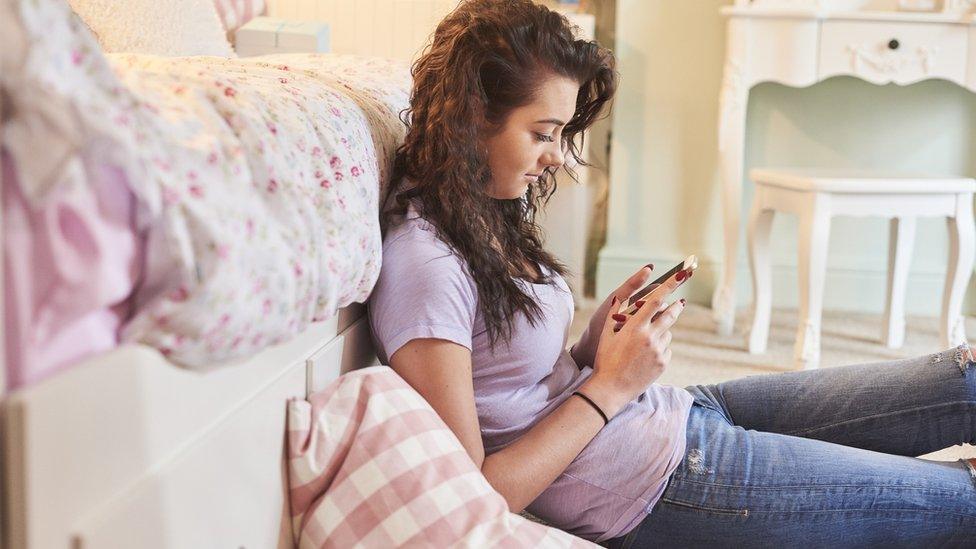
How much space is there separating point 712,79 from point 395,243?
2.10 metres

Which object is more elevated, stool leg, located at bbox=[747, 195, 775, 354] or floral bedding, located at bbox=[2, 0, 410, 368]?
floral bedding, located at bbox=[2, 0, 410, 368]

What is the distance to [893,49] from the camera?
8.54 ft

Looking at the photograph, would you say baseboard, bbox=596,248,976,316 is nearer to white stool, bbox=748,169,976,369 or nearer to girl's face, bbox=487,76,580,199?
white stool, bbox=748,169,976,369

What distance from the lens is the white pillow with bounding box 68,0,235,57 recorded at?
1956 millimetres

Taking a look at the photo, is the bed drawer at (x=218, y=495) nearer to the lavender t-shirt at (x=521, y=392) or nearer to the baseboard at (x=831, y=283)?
the lavender t-shirt at (x=521, y=392)

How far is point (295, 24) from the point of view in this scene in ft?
8.04

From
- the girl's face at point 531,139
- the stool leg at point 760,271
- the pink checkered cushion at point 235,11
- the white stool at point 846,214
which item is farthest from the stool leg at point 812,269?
the pink checkered cushion at point 235,11

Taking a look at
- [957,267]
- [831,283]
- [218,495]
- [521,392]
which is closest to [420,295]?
[521,392]

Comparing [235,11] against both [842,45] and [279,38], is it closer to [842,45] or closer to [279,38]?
[279,38]

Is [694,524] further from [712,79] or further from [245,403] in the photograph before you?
[712,79]

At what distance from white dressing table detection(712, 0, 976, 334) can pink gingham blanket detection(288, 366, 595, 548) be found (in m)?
2.03

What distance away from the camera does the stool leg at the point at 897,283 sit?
8.55 ft

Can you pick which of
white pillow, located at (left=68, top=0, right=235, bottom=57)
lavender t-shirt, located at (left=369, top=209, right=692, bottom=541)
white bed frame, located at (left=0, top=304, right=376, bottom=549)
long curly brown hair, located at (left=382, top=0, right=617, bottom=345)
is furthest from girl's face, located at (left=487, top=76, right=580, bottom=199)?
white pillow, located at (left=68, top=0, right=235, bottom=57)

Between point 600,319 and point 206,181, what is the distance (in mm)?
791
